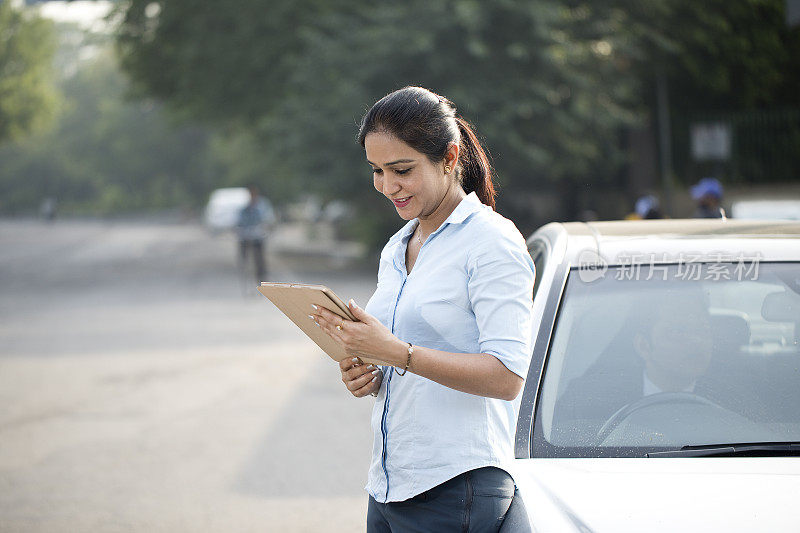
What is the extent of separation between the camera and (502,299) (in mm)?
2031

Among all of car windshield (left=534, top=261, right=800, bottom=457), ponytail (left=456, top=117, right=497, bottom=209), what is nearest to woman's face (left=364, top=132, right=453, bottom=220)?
ponytail (left=456, top=117, right=497, bottom=209)

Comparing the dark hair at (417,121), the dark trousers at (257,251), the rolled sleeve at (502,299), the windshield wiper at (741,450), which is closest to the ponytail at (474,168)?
the dark hair at (417,121)

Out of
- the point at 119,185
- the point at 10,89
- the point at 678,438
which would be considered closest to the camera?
the point at 678,438

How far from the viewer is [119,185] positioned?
79312 millimetres

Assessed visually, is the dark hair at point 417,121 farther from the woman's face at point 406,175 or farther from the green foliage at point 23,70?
the green foliage at point 23,70

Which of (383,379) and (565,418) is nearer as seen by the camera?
(383,379)

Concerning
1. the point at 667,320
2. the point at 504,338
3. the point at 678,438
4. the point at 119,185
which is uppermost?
the point at 504,338

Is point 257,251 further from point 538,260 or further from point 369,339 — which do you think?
point 369,339

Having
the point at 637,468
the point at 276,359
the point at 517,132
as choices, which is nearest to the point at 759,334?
the point at 637,468

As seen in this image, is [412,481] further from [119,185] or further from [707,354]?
[119,185]

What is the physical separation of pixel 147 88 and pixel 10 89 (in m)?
27.3

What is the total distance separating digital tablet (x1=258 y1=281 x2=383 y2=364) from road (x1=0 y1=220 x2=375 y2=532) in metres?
2.74

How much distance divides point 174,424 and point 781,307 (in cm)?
528

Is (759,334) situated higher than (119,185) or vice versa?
(759,334)
